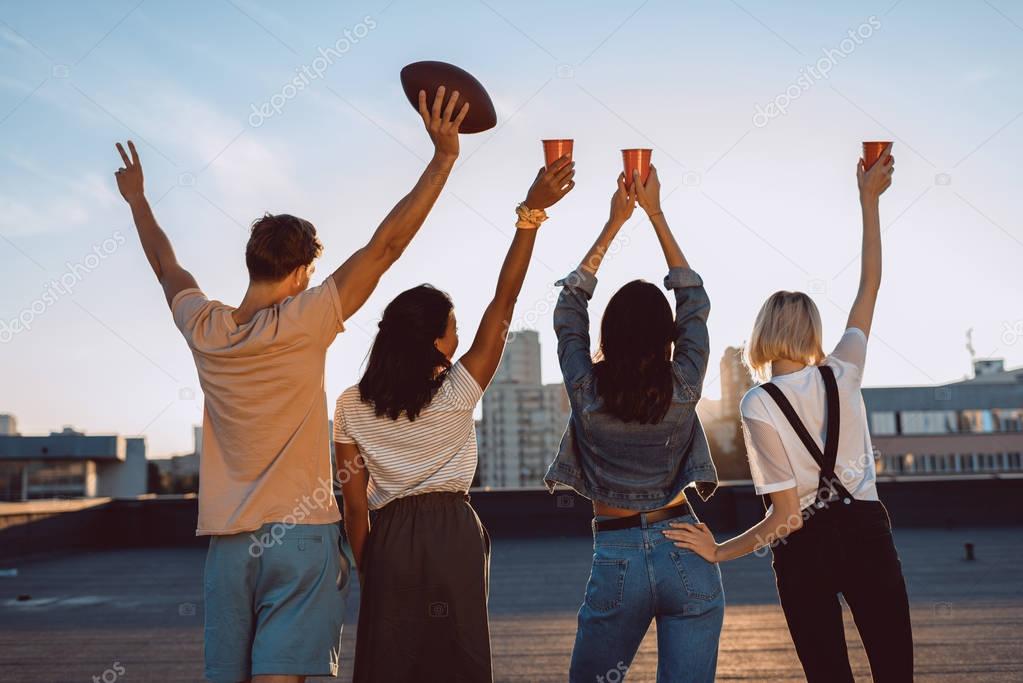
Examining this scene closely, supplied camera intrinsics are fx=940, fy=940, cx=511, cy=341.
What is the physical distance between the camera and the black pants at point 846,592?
2510 mm

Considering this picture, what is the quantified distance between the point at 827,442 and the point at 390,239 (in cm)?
129

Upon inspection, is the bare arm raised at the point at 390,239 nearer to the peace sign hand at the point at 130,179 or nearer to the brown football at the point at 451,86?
the brown football at the point at 451,86

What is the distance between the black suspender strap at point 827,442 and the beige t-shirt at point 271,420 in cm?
122

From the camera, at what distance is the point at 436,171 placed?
2.49 metres

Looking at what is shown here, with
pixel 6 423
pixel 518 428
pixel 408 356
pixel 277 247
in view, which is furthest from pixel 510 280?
pixel 518 428

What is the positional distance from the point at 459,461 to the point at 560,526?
11.3 m

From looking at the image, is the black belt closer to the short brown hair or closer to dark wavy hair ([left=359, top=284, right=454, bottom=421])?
dark wavy hair ([left=359, top=284, right=454, bottom=421])

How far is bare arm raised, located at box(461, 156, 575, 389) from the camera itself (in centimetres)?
253

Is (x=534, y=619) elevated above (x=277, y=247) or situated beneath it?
situated beneath

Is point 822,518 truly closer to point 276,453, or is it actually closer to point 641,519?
point 641,519

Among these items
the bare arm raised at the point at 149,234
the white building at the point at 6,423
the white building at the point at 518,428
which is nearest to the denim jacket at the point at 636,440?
the bare arm raised at the point at 149,234

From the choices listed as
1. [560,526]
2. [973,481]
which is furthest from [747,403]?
[973,481]

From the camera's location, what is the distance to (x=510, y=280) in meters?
2.63

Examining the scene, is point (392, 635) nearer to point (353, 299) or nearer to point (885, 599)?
point (353, 299)
